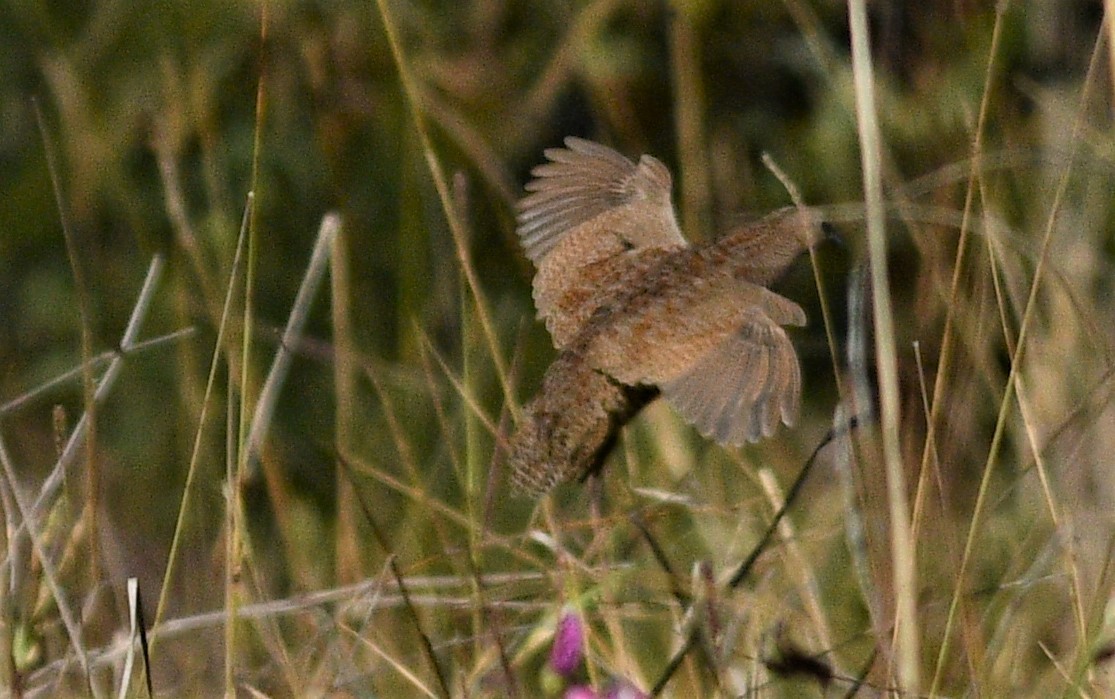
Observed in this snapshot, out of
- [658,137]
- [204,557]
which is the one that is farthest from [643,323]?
[658,137]

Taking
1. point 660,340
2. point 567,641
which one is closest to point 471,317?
point 660,340

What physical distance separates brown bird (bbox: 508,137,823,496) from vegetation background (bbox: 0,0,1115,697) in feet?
0.15

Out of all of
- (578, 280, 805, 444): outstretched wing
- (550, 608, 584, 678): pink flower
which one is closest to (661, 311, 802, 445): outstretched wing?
(578, 280, 805, 444): outstretched wing

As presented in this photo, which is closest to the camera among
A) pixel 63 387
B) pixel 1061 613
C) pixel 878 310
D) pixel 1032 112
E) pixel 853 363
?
pixel 878 310

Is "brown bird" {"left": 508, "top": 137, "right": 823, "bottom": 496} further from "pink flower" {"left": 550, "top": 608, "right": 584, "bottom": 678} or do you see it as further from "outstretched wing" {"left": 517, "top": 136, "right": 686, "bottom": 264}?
"pink flower" {"left": 550, "top": 608, "right": 584, "bottom": 678}

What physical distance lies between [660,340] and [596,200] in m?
0.28

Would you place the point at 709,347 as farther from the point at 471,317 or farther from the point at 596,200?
the point at 471,317

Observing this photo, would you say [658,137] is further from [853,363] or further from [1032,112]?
[853,363]

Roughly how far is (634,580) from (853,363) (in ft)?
1.43

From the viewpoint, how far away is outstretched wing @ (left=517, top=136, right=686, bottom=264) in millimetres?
1505

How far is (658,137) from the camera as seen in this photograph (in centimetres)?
342

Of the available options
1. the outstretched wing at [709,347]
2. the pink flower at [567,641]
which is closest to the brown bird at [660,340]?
the outstretched wing at [709,347]

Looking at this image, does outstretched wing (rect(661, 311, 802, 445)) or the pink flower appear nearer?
the pink flower

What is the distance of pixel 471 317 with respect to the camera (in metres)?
2.40
